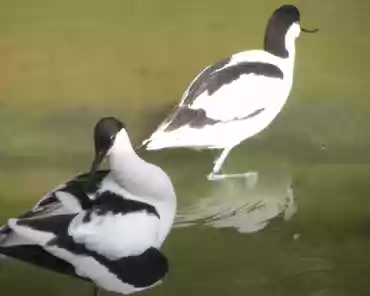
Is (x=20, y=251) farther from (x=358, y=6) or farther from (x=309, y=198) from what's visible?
(x=358, y=6)

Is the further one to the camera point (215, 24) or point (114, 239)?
point (215, 24)

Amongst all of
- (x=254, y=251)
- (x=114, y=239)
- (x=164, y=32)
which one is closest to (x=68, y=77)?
(x=164, y=32)

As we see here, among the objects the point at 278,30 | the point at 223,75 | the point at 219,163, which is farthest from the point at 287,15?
the point at 219,163

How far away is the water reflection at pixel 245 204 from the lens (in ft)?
4.31

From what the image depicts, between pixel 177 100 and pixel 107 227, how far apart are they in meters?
0.23

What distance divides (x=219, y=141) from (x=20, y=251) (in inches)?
13.5

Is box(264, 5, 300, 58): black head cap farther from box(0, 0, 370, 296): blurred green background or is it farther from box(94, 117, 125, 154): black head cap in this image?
box(94, 117, 125, 154): black head cap

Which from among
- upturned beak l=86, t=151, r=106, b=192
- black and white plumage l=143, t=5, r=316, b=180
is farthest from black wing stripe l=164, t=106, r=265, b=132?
upturned beak l=86, t=151, r=106, b=192

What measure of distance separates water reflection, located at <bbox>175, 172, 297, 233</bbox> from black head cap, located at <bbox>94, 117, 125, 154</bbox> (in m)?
0.15

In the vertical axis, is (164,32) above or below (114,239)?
above

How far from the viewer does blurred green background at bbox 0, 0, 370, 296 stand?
4.25 feet

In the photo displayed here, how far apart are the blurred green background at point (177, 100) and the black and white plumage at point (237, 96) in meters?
0.02

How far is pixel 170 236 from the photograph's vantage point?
1286 millimetres

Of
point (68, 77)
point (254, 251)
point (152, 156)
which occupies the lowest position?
point (254, 251)
